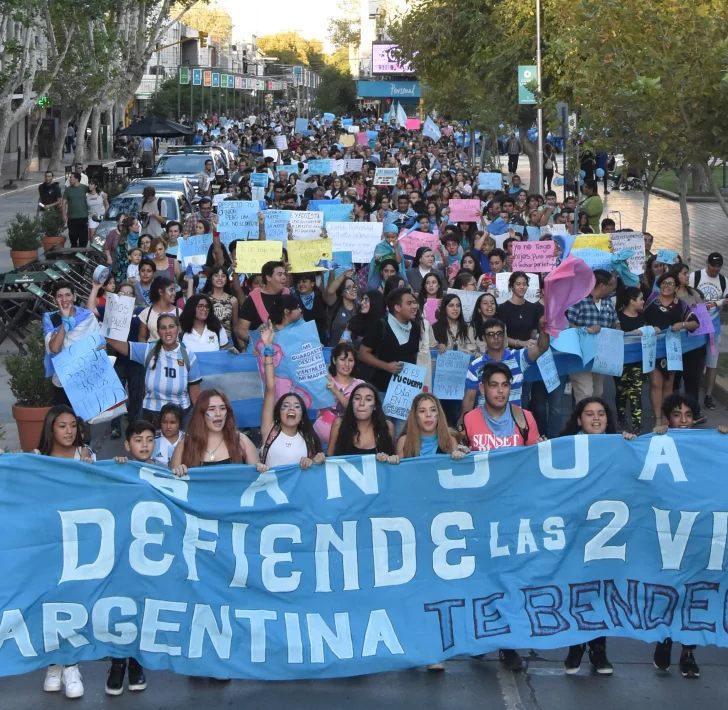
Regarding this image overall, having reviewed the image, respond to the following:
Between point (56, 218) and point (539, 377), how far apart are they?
16157mm

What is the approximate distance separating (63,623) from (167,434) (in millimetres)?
1660

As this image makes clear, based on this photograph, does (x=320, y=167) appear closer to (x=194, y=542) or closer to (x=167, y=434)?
(x=167, y=434)

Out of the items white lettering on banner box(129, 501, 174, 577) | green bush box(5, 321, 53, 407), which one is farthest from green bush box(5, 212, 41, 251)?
white lettering on banner box(129, 501, 174, 577)

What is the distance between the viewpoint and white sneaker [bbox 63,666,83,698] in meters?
6.44

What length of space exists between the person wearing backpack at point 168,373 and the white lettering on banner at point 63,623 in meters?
2.73

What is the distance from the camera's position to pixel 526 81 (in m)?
27.2

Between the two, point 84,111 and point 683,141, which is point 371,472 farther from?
point 84,111

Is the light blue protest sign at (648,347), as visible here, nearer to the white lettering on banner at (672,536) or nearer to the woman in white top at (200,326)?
the woman in white top at (200,326)

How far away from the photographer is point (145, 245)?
15.0 meters

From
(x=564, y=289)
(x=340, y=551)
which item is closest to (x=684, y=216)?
(x=564, y=289)

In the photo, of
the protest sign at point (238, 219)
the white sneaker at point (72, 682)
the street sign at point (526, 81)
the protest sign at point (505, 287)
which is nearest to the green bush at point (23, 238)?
the protest sign at point (238, 219)

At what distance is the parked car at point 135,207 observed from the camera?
2170 cm

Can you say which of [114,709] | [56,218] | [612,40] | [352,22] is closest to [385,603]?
[114,709]

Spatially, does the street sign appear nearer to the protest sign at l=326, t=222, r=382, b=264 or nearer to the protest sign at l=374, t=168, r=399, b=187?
the protest sign at l=374, t=168, r=399, b=187
